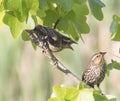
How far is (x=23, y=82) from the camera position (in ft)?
7.22

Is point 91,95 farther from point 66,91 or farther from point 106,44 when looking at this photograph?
point 106,44

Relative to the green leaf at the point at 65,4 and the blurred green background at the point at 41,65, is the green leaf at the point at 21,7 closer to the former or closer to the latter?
the green leaf at the point at 65,4

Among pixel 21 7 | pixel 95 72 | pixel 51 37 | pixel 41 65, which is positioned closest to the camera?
pixel 21 7

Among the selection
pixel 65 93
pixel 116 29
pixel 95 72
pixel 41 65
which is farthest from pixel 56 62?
pixel 41 65

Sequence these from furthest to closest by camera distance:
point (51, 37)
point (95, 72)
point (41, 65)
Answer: point (41, 65) < point (95, 72) < point (51, 37)

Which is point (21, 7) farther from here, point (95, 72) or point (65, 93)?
point (95, 72)

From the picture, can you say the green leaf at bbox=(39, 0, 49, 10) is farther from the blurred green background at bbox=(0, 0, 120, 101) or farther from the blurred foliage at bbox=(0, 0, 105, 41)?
the blurred green background at bbox=(0, 0, 120, 101)

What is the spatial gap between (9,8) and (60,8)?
0.36ft

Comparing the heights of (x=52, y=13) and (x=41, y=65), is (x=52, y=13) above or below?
above

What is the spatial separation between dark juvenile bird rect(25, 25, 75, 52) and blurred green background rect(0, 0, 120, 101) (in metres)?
1.07

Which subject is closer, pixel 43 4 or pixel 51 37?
pixel 43 4

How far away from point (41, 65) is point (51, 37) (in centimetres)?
124

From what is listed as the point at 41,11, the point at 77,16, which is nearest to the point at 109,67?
the point at 77,16

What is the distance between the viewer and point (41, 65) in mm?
2186
